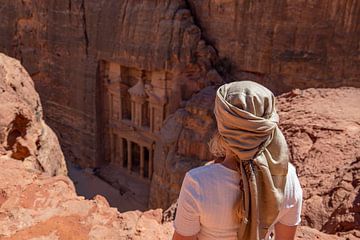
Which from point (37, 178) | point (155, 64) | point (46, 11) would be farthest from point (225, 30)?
point (37, 178)

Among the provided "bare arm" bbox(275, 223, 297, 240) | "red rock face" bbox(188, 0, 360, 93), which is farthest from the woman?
"red rock face" bbox(188, 0, 360, 93)

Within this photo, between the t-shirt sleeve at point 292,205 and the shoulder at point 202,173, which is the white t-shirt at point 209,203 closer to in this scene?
the shoulder at point 202,173

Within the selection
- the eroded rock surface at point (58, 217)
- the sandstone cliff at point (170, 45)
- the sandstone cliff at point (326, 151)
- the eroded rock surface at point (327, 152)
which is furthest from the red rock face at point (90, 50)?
the eroded rock surface at point (58, 217)

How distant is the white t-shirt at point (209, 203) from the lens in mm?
1867

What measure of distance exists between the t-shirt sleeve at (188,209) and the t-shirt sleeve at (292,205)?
0.52 meters

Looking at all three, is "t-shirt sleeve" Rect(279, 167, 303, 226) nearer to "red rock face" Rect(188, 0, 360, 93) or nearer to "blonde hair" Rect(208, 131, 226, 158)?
"blonde hair" Rect(208, 131, 226, 158)

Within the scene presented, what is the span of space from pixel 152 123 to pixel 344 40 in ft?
24.5

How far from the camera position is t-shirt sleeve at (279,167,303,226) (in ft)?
6.87

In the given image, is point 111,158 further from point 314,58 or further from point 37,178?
point 37,178

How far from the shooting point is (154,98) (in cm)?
1481

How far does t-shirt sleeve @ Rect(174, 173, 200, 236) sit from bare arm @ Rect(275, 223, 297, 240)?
→ 20.7 inches

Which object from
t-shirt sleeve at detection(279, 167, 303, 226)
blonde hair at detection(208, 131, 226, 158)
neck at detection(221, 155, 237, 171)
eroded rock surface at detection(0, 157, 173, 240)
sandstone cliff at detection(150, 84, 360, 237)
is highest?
blonde hair at detection(208, 131, 226, 158)

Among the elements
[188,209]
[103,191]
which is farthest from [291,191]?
[103,191]

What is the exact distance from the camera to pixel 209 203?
187cm
